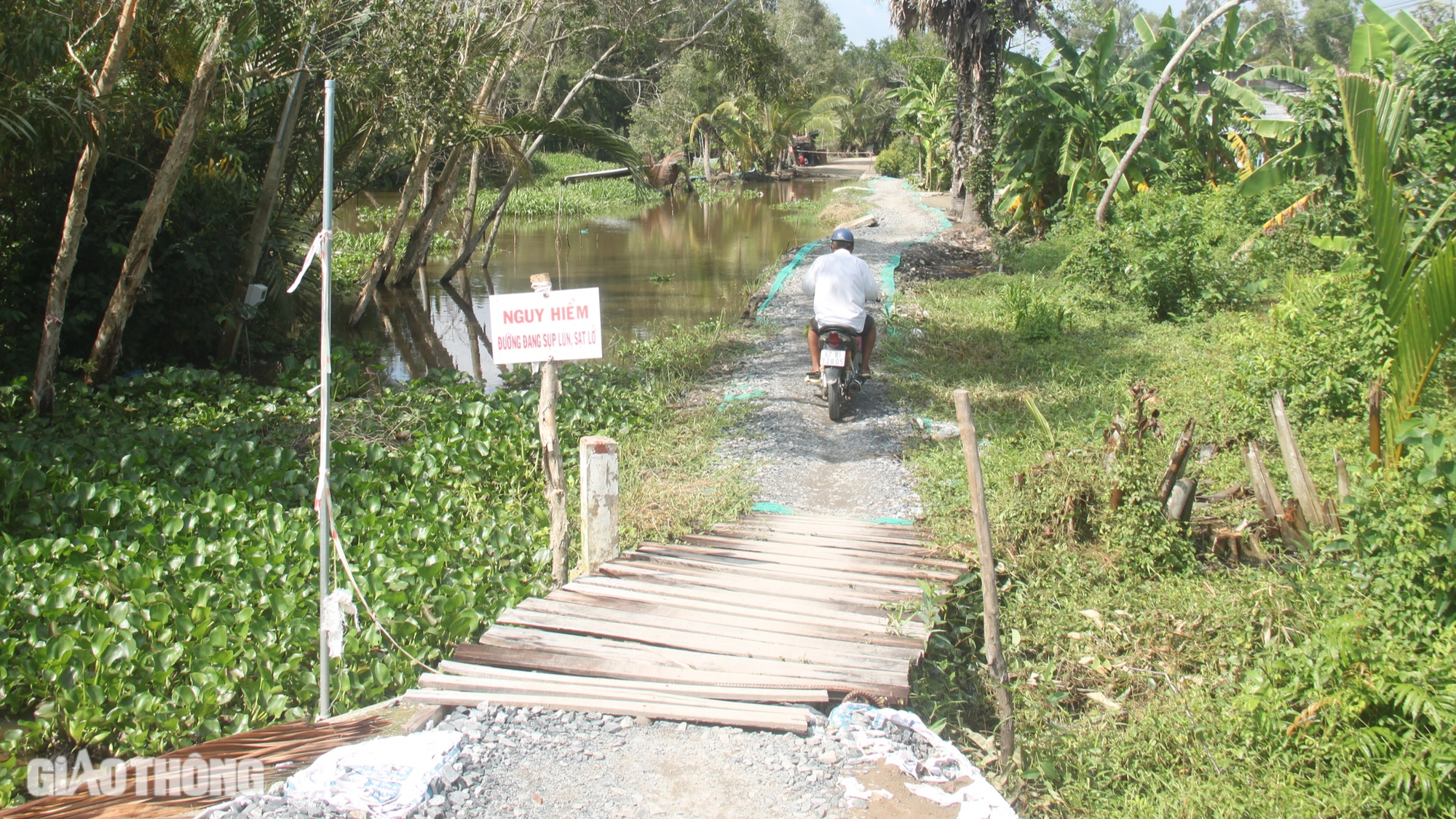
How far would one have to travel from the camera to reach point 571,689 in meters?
3.75

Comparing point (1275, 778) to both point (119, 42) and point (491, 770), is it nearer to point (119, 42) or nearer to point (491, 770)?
point (491, 770)

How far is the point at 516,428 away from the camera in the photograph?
7.53m

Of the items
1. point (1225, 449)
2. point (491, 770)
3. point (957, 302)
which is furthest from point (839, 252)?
point (491, 770)

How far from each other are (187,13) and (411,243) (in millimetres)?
7270

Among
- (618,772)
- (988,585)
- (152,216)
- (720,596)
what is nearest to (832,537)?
(720,596)

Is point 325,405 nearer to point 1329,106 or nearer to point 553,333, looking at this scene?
point 553,333

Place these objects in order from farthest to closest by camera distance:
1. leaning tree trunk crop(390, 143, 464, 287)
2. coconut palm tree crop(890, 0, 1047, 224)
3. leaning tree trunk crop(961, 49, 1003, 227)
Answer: leaning tree trunk crop(961, 49, 1003, 227)
coconut palm tree crop(890, 0, 1047, 224)
leaning tree trunk crop(390, 143, 464, 287)

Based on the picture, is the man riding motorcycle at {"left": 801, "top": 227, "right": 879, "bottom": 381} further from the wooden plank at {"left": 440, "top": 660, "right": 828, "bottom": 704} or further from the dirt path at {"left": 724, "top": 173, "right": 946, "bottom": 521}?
the wooden plank at {"left": 440, "top": 660, "right": 828, "bottom": 704}

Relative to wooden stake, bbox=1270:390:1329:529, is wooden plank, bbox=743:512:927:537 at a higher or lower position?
lower

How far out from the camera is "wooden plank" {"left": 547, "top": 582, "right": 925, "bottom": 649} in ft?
13.7

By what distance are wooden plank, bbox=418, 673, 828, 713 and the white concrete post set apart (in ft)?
4.00

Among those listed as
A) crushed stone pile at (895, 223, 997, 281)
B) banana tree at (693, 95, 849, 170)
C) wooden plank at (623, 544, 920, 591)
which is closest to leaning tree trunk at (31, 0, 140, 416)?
wooden plank at (623, 544, 920, 591)

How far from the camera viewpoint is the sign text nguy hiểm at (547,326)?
16.9ft

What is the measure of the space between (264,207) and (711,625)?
770 cm
